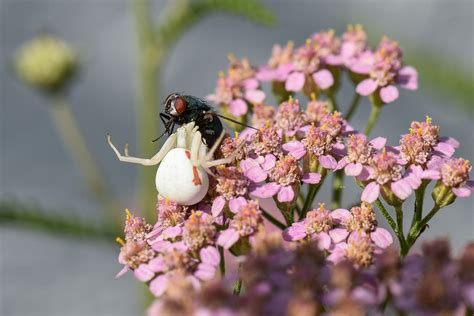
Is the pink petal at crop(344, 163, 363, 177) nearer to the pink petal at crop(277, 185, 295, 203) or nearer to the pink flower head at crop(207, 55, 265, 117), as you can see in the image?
the pink petal at crop(277, 185, 295, 203)

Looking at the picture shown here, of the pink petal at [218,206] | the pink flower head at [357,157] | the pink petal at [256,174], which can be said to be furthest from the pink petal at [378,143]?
the pink petal at [218,206]

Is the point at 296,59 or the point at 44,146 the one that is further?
the point at 44,146

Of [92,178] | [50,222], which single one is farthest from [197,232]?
[92,178]

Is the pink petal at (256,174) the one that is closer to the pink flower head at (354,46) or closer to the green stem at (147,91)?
the pink flower head at (354,46)

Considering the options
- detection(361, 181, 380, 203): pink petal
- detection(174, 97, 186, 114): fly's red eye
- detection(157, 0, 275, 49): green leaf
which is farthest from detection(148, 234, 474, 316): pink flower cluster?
detection(157, 0, 275, 49): green leaf

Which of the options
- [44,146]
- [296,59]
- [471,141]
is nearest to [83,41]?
[44,146]

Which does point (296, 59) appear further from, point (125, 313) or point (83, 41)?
point (83, 41)
